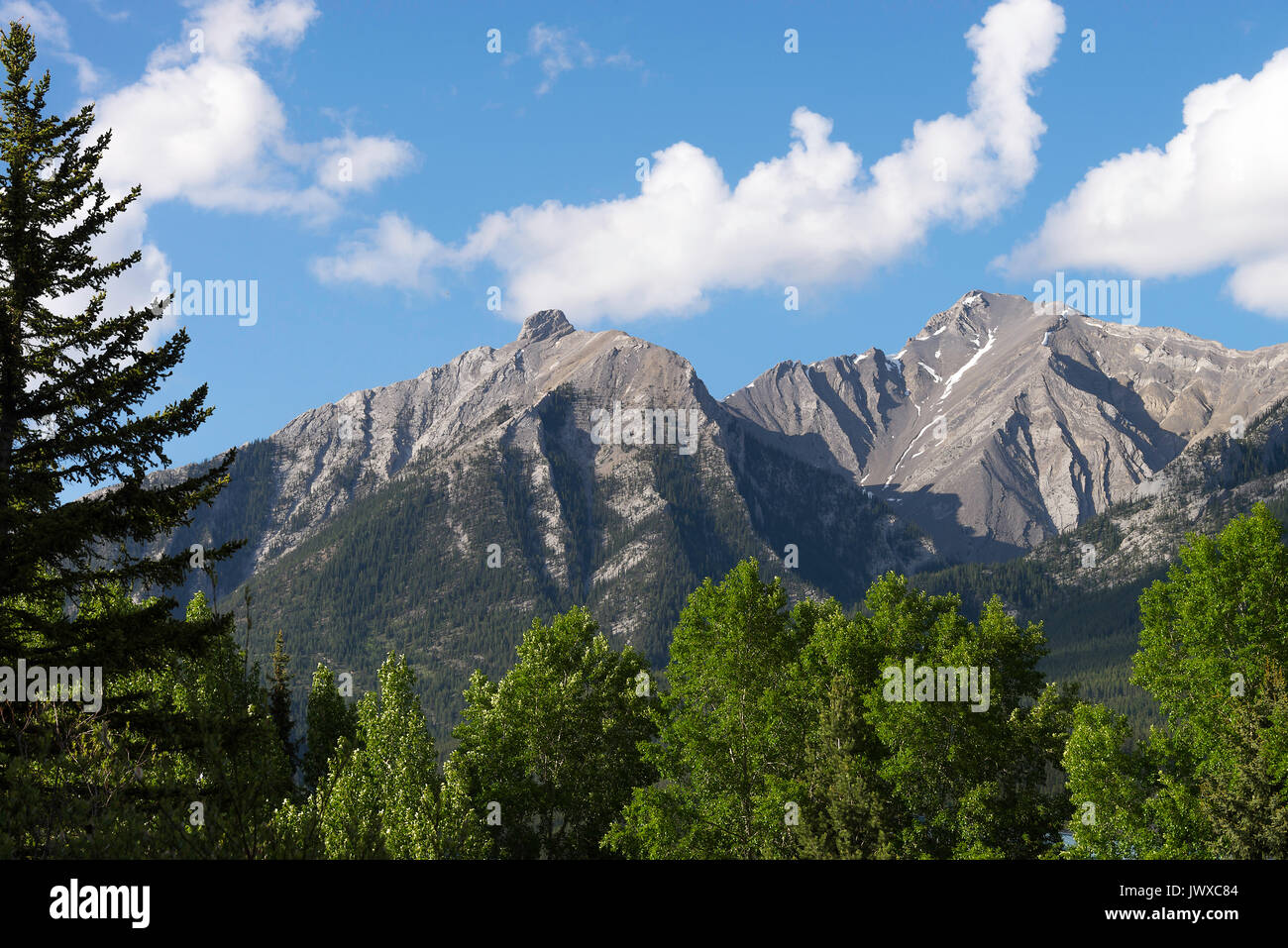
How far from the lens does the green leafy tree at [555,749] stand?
44.9 m

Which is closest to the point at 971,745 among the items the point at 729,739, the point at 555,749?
the point at 729,739

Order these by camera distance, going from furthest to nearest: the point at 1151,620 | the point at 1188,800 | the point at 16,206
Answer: the point at 1151,620, the point at 1188,800, the point at 16,206

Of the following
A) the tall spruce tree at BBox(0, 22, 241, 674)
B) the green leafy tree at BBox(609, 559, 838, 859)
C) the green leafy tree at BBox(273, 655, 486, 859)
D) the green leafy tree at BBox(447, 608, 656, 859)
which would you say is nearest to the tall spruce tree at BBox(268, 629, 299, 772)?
the green leafy tree at BBox(273, 655, 486, 859)

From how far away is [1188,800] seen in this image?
33.3 meters

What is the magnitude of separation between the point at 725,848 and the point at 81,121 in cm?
3300

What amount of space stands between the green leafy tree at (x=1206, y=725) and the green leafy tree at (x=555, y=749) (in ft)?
63.5

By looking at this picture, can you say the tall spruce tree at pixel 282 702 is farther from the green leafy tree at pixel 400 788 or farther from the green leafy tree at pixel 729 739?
the green leafy tree at pixel 729 739

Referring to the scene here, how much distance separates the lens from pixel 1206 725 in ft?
111

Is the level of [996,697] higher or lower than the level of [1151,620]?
lower

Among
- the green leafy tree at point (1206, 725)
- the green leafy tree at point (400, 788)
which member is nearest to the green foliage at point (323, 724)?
the green leafy tree at point (400, 788)

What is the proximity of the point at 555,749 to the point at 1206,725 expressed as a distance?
27364mm

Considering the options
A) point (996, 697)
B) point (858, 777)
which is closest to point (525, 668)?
point (858, 777)
